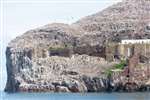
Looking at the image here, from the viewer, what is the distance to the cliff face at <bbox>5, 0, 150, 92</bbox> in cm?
2559

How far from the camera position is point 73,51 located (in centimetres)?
2764

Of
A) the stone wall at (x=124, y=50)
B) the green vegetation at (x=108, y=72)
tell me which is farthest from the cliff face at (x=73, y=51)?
the stone wall at (x=124, y=50)

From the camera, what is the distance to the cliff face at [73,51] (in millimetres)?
25594

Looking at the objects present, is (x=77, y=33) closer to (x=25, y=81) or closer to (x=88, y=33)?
(x=88, y=33)

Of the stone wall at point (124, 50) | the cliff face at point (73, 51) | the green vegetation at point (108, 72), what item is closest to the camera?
the stone wall at point (124, 50)

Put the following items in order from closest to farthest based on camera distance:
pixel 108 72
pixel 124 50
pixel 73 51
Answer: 1. pixel 124 50
2. pixel 108 72
3. pixel 73 51

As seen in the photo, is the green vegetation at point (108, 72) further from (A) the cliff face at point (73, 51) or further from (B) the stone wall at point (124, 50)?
(B) the stone wall at point (124, 50)

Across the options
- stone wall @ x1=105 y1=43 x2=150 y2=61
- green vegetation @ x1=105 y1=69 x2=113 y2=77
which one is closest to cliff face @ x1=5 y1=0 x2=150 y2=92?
green vegetation @ x1=105 y1=69 x2=113 y2=77

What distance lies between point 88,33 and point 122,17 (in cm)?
148

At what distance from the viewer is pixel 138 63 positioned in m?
25.8

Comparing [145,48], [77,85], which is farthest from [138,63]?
[77,85]

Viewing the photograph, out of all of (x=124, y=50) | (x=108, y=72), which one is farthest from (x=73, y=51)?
(x=124, y=50)

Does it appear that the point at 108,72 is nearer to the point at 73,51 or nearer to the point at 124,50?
the point at 124,50

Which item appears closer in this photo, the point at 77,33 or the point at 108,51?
the point at 108,51
